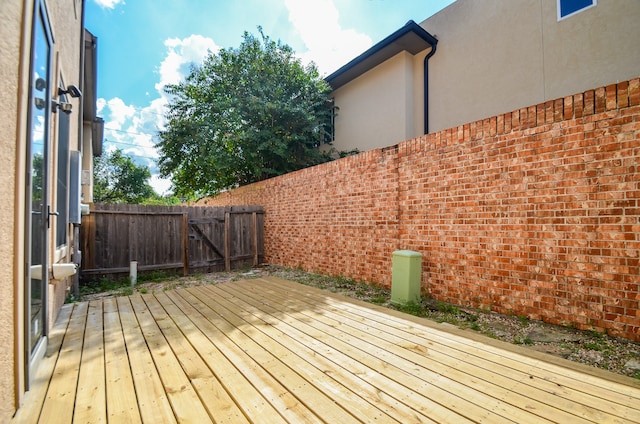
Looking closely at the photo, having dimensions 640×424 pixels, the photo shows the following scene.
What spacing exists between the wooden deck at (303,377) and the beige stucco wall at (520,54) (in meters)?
5.92

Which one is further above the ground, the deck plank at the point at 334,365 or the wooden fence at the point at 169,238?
the wooden fence at the point at 169,238

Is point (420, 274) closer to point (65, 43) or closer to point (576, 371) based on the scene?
point (576, 371)

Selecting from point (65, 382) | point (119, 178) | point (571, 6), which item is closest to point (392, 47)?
point (571, 6)

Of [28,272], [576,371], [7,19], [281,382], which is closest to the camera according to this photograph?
[7,19]

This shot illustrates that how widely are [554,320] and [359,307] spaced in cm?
204

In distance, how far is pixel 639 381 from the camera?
1.85m

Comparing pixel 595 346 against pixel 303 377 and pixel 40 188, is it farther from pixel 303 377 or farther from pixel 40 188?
pixel 40 188

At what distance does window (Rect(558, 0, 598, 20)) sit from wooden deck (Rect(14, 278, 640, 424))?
22.4ft

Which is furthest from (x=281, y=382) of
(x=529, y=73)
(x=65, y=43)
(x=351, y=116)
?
(x=351, y=116)

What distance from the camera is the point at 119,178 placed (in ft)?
71.1

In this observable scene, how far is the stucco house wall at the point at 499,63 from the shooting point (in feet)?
16.7

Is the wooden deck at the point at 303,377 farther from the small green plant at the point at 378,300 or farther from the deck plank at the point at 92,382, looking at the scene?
the small green plant at the point at 378,300

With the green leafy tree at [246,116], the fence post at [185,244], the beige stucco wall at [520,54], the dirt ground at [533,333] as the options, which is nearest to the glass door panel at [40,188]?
the dirt ground at [533,333]

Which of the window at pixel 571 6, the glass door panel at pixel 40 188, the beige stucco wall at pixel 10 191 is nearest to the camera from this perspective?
the beige stucco wall at pixel 10 191
